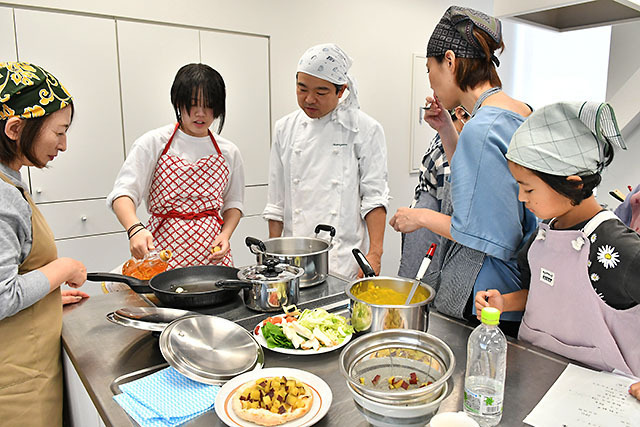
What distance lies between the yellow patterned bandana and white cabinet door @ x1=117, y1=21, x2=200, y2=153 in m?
1.69

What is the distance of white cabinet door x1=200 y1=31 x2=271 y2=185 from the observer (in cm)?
304

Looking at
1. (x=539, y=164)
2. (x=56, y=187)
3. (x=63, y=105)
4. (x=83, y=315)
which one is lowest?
(x=83, y=315)

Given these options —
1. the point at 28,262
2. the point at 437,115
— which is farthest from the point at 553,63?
the point at 28,262

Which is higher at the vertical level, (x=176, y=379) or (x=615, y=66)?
(x=615, y=66)

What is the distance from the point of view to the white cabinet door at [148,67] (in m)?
2.70

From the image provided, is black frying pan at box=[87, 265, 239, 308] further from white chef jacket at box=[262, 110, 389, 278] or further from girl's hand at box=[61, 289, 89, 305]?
white chef jacket at box=[262, 110, 389, 278]

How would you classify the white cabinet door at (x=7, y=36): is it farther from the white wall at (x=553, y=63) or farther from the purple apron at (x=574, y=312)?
the white wall at (x=553, y=63)

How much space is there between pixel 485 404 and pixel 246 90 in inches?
110

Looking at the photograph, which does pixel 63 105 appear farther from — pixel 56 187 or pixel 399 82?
pixel 399 82

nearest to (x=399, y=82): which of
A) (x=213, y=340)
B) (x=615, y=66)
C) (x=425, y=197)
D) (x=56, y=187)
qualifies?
(x=615, y=66)

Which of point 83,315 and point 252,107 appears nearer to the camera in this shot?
point 83,315

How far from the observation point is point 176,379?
0.96 meters

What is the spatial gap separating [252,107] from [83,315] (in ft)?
7.15

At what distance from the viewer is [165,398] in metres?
0.89
